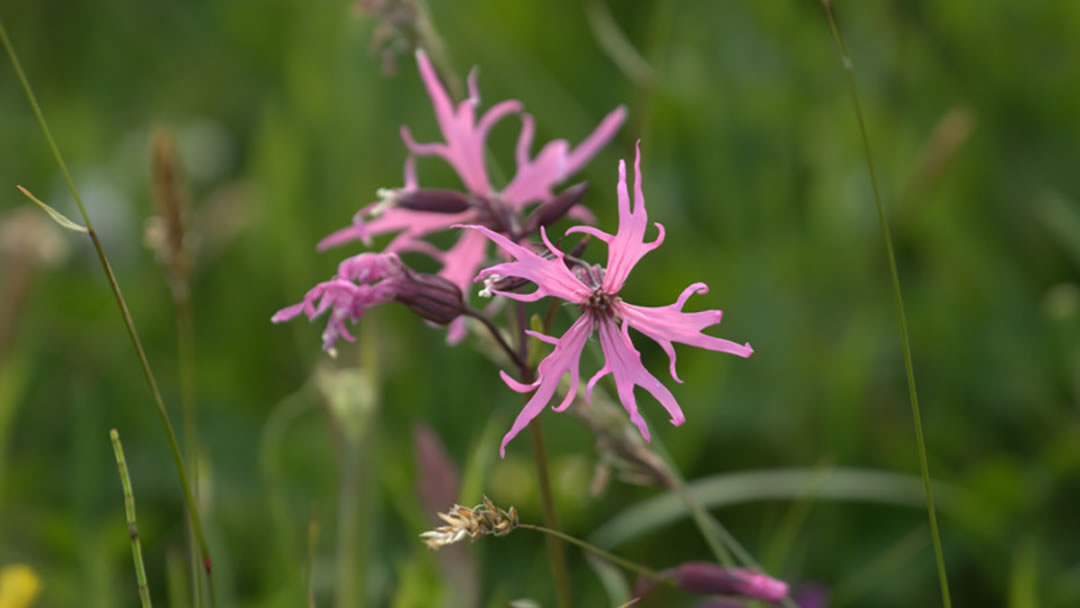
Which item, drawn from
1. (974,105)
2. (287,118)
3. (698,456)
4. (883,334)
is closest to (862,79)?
(974,105)

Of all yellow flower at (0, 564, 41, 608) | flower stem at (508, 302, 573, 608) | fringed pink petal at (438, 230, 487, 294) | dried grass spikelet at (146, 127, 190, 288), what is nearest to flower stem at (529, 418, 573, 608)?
flower stem at (508, 302, 573, 608)

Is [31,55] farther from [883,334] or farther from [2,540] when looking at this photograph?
[883,334]

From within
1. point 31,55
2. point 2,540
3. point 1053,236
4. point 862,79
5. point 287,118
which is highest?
point 31,55

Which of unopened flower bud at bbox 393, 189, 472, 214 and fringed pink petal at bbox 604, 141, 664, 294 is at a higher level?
unopened flower bud at bbox 393, 189, 472, 214

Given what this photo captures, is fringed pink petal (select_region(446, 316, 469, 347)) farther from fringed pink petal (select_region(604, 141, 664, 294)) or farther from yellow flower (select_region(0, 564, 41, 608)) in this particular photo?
yellow flower (select_region(0, 564, 41, 608))

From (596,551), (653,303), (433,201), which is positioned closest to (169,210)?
(433,201)

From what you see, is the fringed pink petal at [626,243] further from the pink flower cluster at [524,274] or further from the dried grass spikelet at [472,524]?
the dried grass spikelet at [472,524]

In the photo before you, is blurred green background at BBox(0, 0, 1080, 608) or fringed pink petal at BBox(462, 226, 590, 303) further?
blurred green background at BBox(0, 0, 1080, 608)
